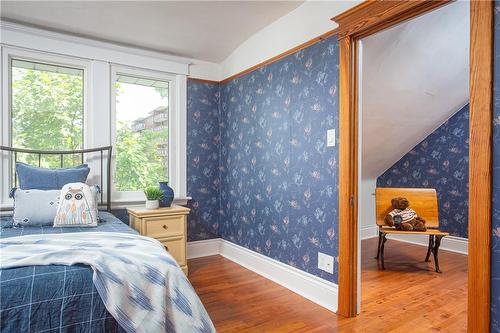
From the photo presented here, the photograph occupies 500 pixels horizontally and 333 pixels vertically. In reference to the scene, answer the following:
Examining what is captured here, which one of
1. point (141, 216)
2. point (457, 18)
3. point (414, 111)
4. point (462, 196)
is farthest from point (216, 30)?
point (462, 196)

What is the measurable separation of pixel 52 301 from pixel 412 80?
3.31m

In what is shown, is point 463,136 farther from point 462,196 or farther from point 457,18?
point 457,18

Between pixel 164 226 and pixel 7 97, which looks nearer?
pixel 7 97

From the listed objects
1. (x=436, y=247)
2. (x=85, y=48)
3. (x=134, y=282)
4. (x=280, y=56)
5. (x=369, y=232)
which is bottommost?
(x=369, y=232)

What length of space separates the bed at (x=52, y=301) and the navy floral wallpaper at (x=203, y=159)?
2.40 metres

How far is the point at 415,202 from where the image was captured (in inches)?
138

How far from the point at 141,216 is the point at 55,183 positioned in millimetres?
723

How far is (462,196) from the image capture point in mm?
3934

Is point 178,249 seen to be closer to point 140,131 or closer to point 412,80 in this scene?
point 140,131

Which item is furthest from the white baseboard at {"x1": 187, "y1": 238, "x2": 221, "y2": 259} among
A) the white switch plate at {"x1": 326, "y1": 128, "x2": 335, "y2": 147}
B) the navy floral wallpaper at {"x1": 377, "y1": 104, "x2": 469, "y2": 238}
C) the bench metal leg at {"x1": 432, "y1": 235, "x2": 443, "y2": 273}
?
the navy floral wallpaper at {"x1": 377, "y1": 104, "x2": 469, "y2": 238}

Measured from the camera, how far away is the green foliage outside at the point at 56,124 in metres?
2.88

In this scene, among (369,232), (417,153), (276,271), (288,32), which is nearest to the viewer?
(288,32)

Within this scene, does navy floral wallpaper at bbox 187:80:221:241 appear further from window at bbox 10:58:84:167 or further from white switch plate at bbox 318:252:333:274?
white switch plate at bbox 318:252:333:274

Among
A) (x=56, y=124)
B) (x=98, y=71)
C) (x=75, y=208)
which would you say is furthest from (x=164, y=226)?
(x=98, y=71)
